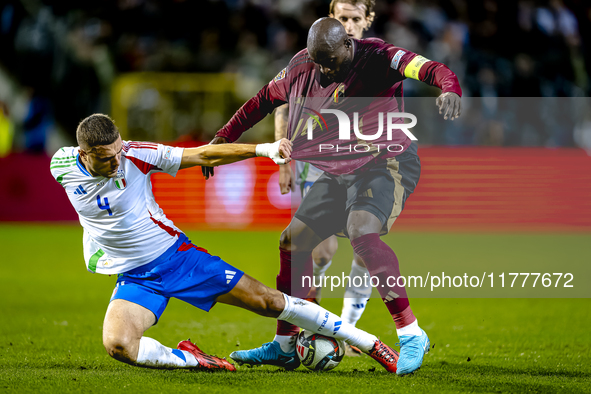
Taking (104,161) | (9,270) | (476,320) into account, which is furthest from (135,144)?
(9,270)

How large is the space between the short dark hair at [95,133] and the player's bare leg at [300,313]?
1.23 meters

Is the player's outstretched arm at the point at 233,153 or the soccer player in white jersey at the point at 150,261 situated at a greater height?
the player's outstretched arm at the point at 233,153

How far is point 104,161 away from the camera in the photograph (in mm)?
4273

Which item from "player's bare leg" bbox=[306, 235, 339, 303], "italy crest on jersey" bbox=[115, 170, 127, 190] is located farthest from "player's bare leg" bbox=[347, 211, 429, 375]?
"italy crest on jersey" bbox=[115, 170, 127, 190]

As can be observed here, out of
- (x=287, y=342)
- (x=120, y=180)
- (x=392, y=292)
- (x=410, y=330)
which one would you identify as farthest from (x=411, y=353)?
(x=120, y=180)

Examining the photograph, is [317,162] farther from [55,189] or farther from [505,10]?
[505,10]

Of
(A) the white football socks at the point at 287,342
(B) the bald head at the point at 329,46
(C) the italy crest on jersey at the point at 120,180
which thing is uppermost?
(B) the bald head at the point at 329,46

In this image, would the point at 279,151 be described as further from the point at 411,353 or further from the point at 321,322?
the point at 411,353

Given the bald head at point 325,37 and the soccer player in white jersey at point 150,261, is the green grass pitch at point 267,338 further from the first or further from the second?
the bald head at point 325,37

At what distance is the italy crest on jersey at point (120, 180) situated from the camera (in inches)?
175

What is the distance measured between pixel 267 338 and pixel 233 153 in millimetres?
2084

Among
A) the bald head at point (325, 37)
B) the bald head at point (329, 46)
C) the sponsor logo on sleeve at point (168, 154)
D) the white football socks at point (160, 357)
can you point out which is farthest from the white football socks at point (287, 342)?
the bald head at point (325, 37)

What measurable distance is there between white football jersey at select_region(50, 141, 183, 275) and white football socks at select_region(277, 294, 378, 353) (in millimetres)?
942

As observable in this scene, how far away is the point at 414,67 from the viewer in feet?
14.5
